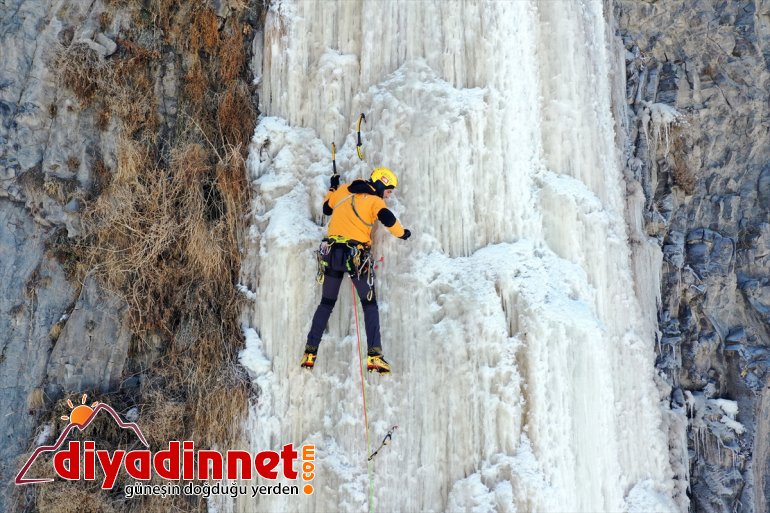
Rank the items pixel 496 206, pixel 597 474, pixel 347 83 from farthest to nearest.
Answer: pixel 347 83
pixel 496 206
pixel 597 474

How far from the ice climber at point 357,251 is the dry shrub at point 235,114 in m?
1.65

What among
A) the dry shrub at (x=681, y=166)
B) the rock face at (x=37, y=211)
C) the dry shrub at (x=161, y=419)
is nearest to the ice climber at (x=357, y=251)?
the dry shrub at (x=161, y=419)

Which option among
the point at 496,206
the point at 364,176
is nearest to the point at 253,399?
the point at 364,176

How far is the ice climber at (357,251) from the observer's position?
578cm

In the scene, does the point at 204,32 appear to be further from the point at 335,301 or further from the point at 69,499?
the point at 69,499

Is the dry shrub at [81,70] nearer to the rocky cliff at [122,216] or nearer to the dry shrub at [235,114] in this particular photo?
the rocky cliff at [122,216]

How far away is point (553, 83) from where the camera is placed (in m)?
6.43

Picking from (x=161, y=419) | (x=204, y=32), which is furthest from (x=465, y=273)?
(x=204, y=32)

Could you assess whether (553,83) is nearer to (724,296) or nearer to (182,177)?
(724,296)

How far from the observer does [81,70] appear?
7012 mm

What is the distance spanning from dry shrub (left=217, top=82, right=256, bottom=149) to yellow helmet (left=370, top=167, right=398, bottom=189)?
6.15ft

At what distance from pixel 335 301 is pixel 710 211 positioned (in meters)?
4.85

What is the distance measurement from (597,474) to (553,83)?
12.1 feet

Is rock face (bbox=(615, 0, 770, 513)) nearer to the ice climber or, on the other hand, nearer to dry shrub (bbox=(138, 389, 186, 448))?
the ice climber
